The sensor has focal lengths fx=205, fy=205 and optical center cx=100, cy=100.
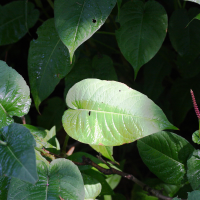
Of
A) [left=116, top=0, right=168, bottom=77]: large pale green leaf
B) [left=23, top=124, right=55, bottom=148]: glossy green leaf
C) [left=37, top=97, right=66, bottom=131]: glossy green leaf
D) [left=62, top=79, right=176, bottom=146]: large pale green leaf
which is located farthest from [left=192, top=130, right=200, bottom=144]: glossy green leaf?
[left=37, top=97, right=66, bottom=131]: glossy green leaf

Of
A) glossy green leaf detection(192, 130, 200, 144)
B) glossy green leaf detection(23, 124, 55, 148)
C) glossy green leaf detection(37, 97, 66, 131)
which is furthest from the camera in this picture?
glossy green leaf detection(37, 97, 66, 131)

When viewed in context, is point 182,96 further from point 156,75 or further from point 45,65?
point 45,65

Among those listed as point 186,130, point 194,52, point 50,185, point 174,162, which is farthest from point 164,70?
point 50,185

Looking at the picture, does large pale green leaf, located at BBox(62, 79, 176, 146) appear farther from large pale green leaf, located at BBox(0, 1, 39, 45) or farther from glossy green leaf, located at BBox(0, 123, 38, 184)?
large pale green leaf, located at BBox(0, 1, 39, 45)

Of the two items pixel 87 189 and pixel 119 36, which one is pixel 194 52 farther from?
pixel 87 189

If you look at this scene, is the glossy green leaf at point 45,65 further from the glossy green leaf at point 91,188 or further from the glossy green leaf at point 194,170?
the glossy green leaf at point 194,170
